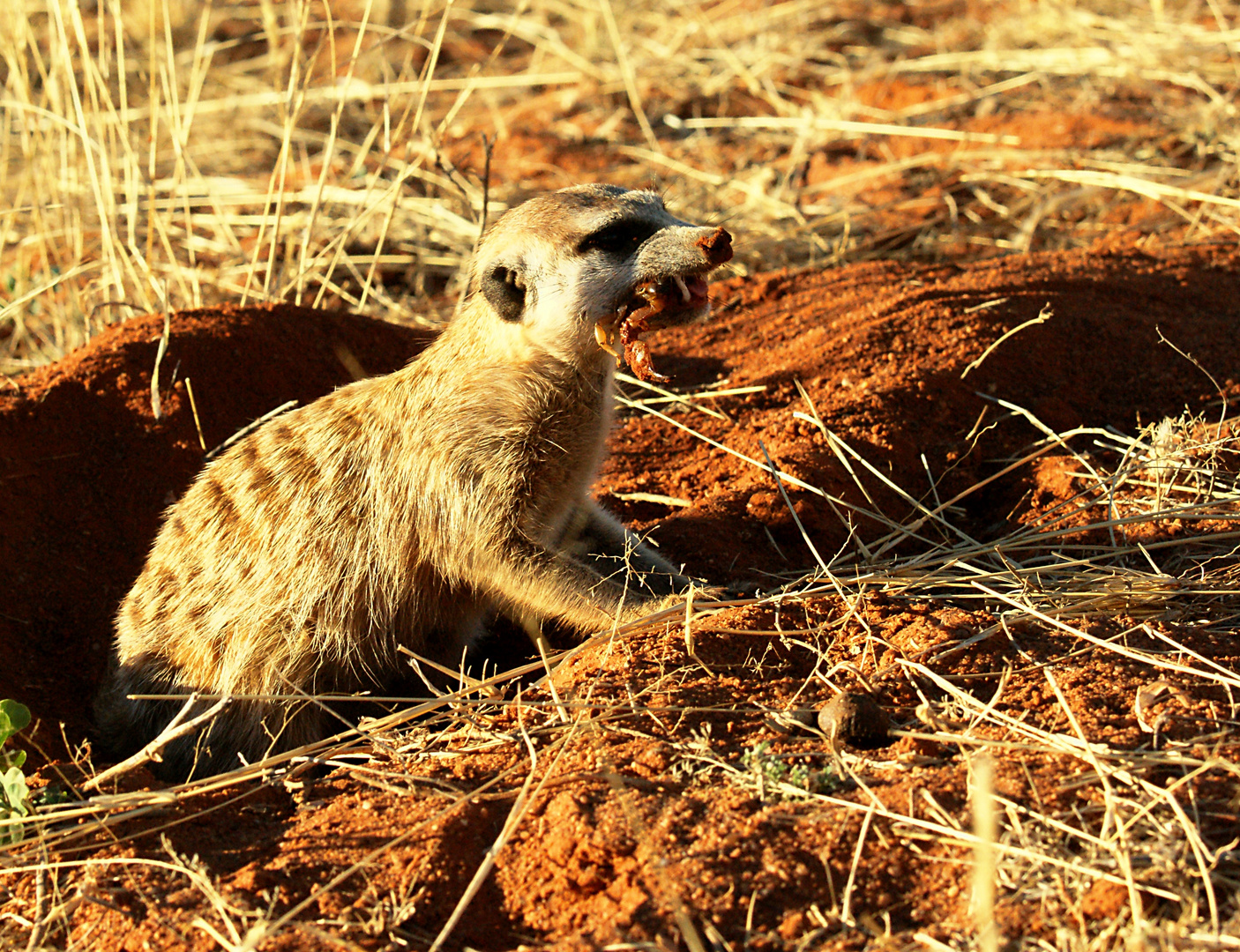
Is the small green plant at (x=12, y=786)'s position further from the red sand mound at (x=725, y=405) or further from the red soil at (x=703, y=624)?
the red sand mound at (x=725, y=405)

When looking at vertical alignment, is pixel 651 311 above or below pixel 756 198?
above

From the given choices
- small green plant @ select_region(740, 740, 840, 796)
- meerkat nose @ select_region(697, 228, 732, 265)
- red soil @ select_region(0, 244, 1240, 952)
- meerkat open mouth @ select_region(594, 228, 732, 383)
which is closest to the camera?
red soil @ select_region(0, 244, 1240, 952)

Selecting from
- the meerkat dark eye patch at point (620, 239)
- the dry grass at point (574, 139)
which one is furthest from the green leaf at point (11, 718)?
the dry grass at point (574, 139)

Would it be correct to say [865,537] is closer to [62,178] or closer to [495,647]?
[495,647]

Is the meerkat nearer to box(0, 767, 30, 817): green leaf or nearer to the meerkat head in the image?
the meerkat head

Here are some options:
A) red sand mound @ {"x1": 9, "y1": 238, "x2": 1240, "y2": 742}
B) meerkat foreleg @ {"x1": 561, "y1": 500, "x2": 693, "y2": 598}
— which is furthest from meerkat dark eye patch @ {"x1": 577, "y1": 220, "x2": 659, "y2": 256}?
red sand mound @ {"x1": 9, "y1": 238, "x2": 1240, "y2": 742}

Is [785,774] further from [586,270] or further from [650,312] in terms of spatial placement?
[586,270]

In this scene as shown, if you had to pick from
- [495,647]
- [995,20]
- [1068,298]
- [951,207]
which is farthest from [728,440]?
[995,20]

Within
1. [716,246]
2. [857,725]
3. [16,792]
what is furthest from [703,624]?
[16,792]

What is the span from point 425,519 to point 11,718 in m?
1.06

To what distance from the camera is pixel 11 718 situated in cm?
237

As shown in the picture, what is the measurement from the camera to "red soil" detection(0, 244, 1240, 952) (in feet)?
6.00

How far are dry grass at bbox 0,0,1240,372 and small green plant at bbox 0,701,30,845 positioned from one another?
183cm

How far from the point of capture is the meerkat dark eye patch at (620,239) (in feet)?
9.15
